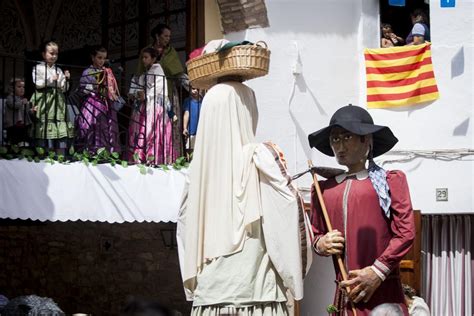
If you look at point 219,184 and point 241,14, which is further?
point 241,14

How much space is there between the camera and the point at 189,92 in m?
10.8

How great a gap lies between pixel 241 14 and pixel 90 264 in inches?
141

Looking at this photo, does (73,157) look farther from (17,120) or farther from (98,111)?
(98,111)

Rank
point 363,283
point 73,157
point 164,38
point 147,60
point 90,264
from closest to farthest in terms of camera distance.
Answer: point 363,283 < point 73,157 < point 147,60 < point 164,38 < point 90,264

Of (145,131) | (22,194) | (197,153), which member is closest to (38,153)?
(22,194)

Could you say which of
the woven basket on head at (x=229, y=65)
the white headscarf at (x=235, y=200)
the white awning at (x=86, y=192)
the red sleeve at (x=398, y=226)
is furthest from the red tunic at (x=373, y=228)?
the white awning at (x=86, y=192)

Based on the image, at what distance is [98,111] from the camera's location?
1050cm

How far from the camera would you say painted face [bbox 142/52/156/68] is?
10.9 meters

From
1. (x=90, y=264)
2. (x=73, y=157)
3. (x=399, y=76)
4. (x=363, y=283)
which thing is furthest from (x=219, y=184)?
(x=90, y=264)

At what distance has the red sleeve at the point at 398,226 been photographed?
6.16 m

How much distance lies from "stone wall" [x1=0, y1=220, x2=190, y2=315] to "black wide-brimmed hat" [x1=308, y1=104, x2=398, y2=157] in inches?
204

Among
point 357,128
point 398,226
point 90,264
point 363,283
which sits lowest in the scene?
point 90,264

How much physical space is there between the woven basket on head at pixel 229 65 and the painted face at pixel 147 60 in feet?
12.6

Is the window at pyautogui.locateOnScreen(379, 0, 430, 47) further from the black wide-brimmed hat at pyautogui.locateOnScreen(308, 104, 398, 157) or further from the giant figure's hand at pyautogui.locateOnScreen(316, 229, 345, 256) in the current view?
the giant figure's hand at pyautogui.locateOnScreen(316, 229, 345, 256)
